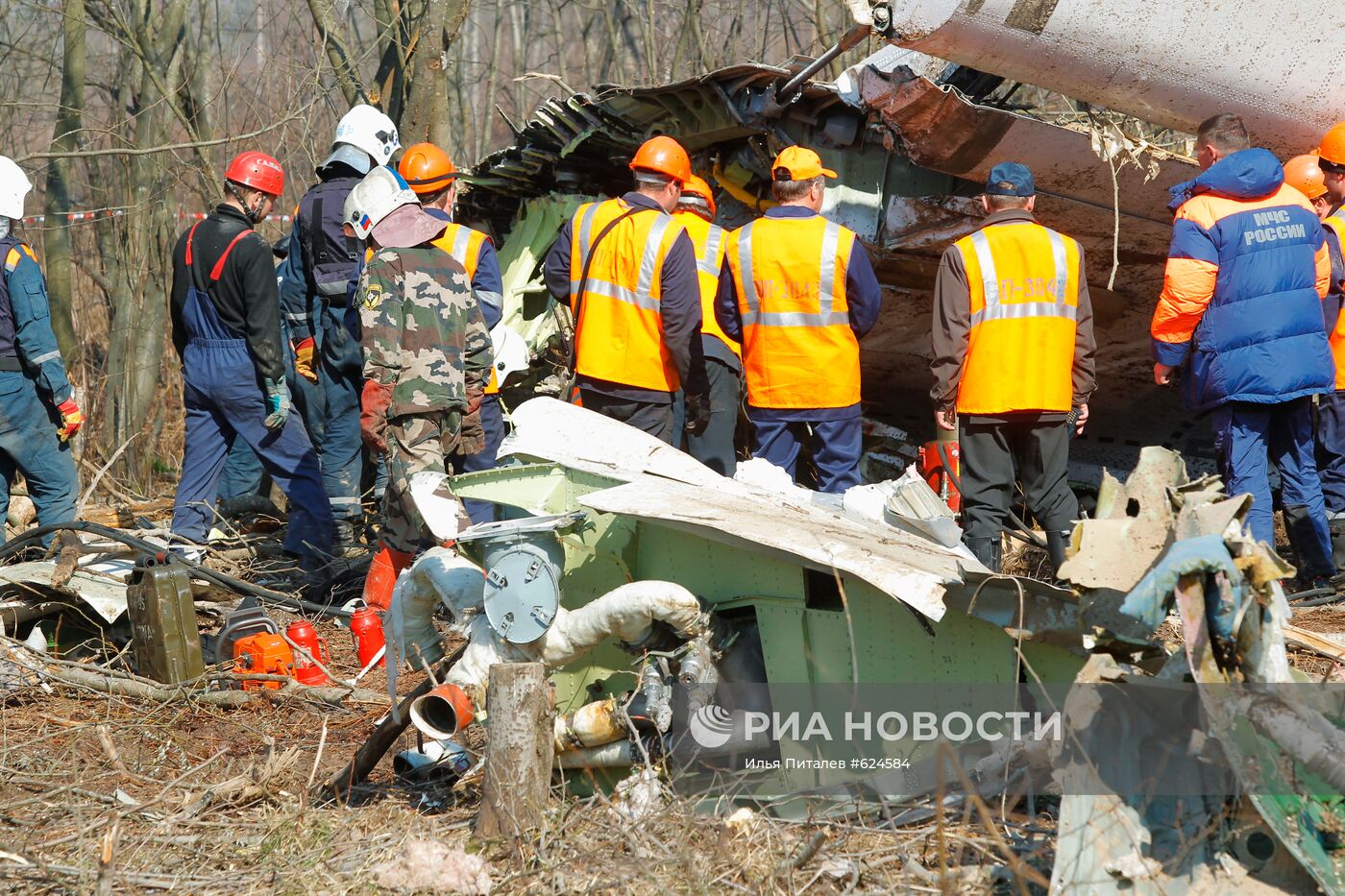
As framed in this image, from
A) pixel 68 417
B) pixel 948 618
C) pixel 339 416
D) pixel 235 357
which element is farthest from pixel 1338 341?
pixel 68 417

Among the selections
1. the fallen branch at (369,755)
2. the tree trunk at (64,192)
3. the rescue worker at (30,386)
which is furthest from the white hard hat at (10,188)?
the fallen branch at (369,755)

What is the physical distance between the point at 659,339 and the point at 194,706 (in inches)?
97.9

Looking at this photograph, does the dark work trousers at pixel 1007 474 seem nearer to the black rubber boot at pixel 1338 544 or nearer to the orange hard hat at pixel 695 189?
the black rubber boot at pixel 1338 544

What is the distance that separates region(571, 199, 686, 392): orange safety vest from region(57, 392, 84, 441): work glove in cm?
270

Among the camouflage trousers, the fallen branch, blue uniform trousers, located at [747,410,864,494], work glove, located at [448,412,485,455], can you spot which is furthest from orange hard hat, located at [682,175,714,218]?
the fallen branch

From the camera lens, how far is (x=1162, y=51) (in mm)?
5734

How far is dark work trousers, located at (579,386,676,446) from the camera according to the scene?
6.02m

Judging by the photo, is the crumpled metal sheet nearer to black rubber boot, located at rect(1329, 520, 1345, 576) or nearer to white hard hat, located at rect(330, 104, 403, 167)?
white hard hat, located at rect(330, 104, 403, 167)

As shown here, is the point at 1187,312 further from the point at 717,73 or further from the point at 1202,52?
the point at 717,73

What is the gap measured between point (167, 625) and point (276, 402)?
5.68 ft

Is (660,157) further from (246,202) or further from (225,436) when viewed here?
(225,436)

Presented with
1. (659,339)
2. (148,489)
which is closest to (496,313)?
(659,339)

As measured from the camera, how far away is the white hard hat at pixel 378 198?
5633 millimetres

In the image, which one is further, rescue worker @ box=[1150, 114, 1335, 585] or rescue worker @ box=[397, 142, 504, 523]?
rescue worker @ box=[397, 142, 504, 523]
